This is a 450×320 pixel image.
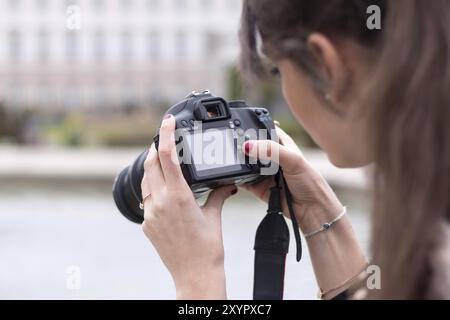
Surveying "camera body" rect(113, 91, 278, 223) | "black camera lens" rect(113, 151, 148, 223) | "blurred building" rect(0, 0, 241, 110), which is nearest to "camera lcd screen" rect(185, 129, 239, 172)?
"camera body" rect(113, 91, 278, 223)

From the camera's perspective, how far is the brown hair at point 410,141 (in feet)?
1.72

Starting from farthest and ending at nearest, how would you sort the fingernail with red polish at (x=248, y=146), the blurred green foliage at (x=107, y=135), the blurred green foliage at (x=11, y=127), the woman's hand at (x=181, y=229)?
the blurred green foliage at (x=11, y=127)
the blurred green foliage at (x=107, y=135)
the fingernail with red polish at (x=248, y=146)
the woman's hand at (x=181, y=229)

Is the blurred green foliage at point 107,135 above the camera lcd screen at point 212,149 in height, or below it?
below

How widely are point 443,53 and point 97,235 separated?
3919 millimetres

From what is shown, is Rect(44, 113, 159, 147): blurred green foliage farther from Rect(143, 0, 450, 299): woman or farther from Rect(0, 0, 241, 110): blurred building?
Rect(0, 0, 241, 110): blurred building

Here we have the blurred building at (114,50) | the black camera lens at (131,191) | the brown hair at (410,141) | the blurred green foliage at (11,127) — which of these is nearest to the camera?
the brown hair at (410,141)

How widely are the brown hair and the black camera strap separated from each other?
0.72ft

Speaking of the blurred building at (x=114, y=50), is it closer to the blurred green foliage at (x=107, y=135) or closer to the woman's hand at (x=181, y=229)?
the blurred green foliage at (x=107, y=135)

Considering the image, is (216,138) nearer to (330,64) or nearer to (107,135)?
(330,64)

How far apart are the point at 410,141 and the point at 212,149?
354 mm

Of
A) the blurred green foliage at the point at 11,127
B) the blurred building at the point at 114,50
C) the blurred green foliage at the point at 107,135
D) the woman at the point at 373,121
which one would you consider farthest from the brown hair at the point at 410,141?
the blurred building at the point at 114,50

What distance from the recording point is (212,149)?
2.80ft

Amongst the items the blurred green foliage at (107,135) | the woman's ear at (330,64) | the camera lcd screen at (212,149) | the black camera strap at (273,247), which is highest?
the woman's ear at (330,64)

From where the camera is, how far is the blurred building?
24.8 meters
